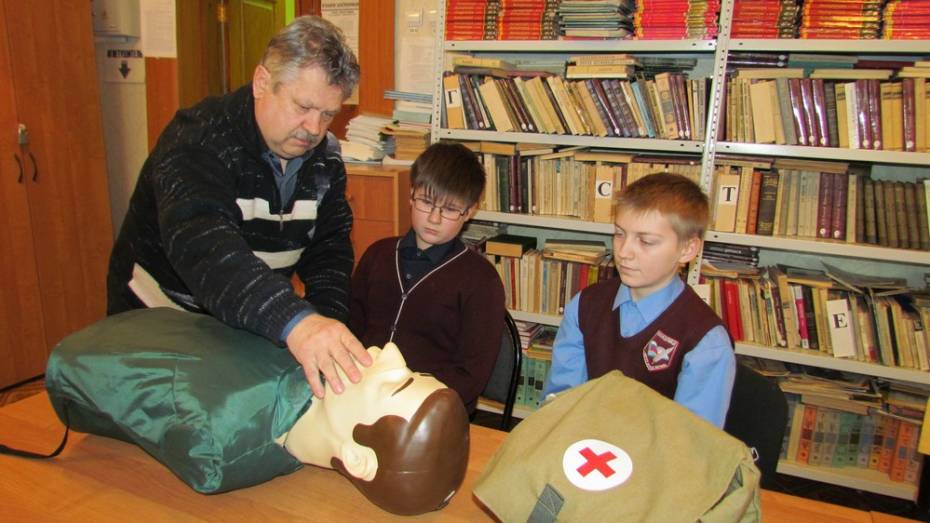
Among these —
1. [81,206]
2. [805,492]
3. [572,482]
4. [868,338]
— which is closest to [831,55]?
[868,338]

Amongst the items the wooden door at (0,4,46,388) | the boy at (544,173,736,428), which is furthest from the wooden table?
the wooden door at (0,4,46,388)

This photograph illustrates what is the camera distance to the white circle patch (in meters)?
0.71

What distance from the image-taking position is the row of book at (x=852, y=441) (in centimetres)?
222

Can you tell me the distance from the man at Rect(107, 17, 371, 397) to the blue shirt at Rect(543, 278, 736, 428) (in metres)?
0.53

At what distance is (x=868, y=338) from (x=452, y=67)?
1985 millimetres

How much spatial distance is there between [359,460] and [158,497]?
1.09ft

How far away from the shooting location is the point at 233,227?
969 mm

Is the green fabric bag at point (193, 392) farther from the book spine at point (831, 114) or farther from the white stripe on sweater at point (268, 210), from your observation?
the book spine at point (831, 114)

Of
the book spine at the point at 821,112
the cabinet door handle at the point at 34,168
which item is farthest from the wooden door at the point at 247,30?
the book spine at the point at 821,112

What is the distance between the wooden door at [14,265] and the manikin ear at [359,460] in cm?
267

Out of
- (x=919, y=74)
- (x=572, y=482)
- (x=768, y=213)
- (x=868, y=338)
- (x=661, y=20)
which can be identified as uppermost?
(x=661, y=20)

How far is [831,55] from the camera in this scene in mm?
2236

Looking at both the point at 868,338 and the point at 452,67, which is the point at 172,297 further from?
the point at 868,338

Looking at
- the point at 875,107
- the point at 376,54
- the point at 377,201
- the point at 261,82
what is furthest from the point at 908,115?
the point at 376,54
